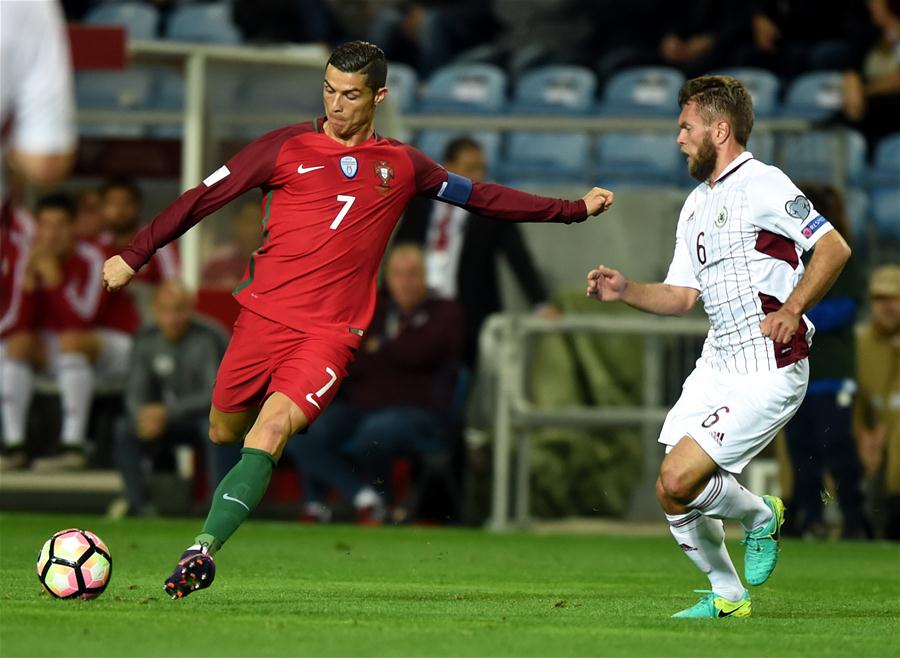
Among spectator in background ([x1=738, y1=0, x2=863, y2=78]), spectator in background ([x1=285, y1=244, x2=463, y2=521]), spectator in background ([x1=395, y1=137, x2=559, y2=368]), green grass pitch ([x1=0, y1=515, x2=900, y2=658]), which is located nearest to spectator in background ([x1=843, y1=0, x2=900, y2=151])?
spectator in background ([x1=738, y1=0, x2=863, y2=78])

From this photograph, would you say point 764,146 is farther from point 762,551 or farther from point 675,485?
point 675,485

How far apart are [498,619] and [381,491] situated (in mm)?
6805

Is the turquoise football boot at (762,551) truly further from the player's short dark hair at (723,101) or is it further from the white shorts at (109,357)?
the white shorts at (109,357)

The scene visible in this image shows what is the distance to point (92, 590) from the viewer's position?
670 centimetres

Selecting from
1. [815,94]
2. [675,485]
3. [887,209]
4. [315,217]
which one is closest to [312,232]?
[315,217]

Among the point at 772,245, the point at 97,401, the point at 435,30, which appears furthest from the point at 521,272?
the point at 772,245

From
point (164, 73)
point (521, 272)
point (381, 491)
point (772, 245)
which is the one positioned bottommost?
point (381, 491)

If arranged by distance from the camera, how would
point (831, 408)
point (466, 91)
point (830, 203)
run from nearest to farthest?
point (830, 203) < point (831, 408) < point (466, 91)

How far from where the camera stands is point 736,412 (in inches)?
261

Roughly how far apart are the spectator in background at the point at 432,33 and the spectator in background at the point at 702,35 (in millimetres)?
2101

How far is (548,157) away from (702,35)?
7.31 ft

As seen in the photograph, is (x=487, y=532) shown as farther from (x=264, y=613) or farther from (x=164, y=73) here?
(x=264, y=613)

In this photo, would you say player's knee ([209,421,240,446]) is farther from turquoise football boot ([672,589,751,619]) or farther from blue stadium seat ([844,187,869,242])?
blue stadium seat ([844,187,869,242])

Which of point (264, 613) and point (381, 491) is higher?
point (264, 613)
